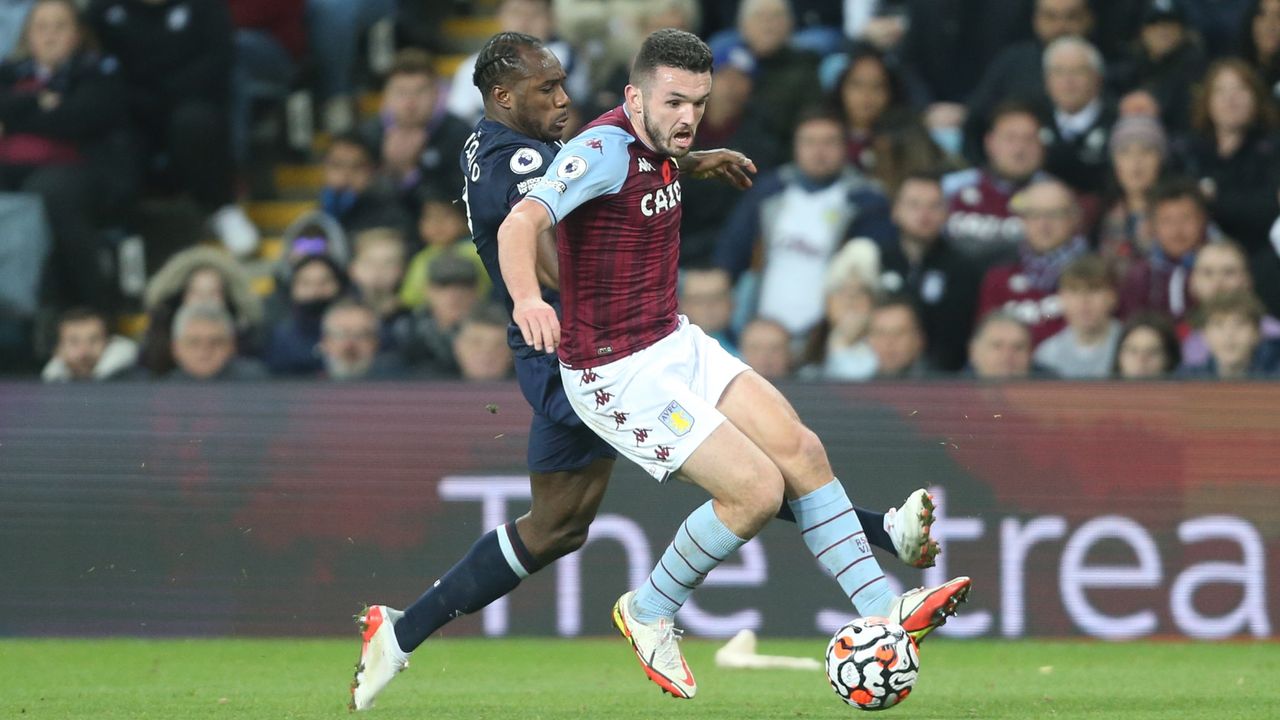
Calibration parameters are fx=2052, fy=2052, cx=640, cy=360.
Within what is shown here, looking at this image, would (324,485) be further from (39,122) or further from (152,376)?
(39,122)

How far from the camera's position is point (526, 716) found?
6.77 meters

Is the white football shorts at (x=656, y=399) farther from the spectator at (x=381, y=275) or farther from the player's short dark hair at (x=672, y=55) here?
the spectator at (x=381, y=275)

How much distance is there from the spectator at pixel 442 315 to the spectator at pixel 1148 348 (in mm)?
3341

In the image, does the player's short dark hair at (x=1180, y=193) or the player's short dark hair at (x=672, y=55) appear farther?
the player's short dark hair at (x=1180, y=193)

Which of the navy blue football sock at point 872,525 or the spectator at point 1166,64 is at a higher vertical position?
the spectator at point 1166,64

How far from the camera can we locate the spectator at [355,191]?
12.3 m

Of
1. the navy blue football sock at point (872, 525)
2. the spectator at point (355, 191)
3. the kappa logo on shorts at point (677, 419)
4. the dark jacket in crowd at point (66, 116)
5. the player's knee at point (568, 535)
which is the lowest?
the player's knee at point (568, 535)

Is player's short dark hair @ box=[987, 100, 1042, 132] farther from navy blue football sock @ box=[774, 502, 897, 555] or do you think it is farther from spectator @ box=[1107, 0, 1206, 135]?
navy blue football sock @ box=[774, 502, 897, 555]

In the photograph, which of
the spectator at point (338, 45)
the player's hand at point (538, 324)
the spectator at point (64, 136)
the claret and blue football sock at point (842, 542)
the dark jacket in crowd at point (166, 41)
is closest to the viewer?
the player's hand at point (538, 324)

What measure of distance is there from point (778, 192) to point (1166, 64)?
2.45 meters

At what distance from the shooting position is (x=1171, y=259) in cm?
1062

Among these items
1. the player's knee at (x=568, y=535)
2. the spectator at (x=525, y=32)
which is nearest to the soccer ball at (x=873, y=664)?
the player's knee at (x=568, y=535)

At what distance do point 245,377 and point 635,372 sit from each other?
4.36 meters

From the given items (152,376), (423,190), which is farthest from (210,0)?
(152,376)
